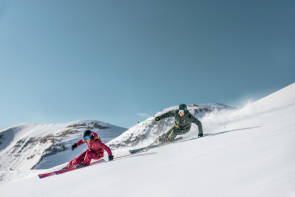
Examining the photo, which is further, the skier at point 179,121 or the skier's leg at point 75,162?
the skier at point 179,121

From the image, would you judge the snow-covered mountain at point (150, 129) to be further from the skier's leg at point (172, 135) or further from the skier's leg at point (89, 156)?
the skier's leg at point (89, 156)

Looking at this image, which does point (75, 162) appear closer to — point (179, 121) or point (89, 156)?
point (89, 156)

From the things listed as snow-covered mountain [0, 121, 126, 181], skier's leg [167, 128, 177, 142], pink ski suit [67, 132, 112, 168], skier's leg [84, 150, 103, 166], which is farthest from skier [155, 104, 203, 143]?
snow-covered mountain [0, 121, 126, 181]

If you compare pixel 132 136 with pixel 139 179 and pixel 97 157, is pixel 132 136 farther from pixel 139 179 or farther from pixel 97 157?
pixel 139 179

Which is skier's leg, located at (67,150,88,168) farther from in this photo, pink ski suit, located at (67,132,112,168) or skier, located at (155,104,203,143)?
skier, located at (155,104,203,143)

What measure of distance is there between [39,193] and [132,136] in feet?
124

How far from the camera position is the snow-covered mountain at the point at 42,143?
4343 cm

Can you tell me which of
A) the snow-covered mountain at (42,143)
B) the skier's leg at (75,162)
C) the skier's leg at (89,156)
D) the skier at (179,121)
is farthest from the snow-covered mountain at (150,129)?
the skier's leg at (89,156)

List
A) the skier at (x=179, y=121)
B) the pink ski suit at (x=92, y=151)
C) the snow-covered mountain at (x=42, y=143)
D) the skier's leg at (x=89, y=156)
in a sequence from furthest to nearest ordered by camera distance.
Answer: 1. the snow-covered mountain at (x=42, y=143)
2. the skier at (x=179, y=121)
3. the pink ski suit at (x=92, y=151)
4. the skier's leg at (x=89, y=156)

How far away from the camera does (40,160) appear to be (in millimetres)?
42625

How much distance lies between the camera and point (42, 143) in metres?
52.0

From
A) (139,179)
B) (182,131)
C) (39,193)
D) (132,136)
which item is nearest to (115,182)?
(139,179)

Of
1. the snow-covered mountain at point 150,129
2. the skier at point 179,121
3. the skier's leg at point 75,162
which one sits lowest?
the skier's leg at point 75,162

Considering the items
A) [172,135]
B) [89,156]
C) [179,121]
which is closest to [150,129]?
[172,135]
